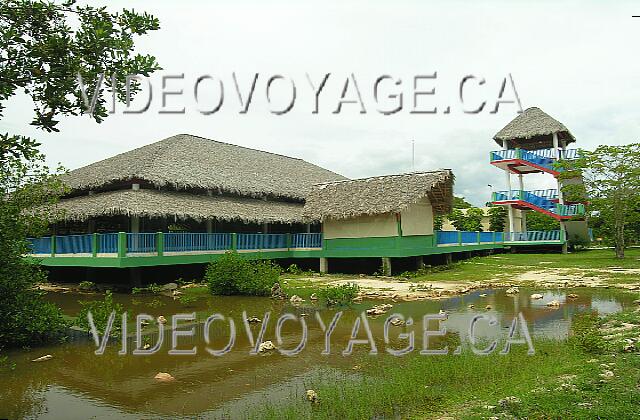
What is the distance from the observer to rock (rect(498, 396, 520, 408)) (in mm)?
5016

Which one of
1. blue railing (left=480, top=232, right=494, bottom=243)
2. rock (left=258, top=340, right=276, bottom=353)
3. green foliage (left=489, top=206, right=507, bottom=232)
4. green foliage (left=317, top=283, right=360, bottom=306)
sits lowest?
rock (left=258, top=340, right=276, bottom=353)

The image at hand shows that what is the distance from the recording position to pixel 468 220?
133 ft

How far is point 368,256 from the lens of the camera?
64.9ft

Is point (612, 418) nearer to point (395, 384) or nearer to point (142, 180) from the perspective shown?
point (395, 384)

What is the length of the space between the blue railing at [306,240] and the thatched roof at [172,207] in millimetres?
988

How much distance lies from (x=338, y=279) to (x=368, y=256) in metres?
1.74

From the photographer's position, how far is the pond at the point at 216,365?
19.9 ft

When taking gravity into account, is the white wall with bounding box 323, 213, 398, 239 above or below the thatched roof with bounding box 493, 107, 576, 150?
below

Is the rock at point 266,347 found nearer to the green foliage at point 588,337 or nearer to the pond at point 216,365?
the pond at point 216,365

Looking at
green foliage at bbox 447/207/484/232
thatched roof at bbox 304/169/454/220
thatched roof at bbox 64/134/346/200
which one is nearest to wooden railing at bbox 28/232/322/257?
thatched roof at bbox 304/169/454/220

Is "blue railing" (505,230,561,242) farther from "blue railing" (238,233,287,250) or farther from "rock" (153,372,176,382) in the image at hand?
"rock" (153,372,176,382)

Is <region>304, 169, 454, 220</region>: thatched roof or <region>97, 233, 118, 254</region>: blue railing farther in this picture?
<region>304, 169, 454, 220</region>: thatched roof

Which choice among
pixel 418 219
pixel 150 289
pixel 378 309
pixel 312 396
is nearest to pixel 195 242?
pixel 150 289

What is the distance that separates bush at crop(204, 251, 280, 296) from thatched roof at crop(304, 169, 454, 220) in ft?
17.9
